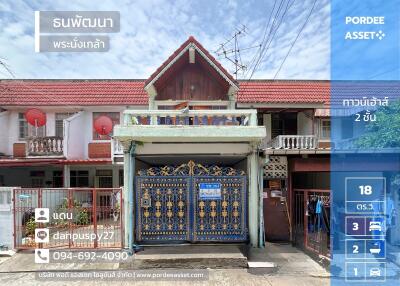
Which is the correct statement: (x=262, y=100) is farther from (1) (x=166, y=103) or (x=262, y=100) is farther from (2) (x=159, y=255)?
(2) (x=159, y=255)

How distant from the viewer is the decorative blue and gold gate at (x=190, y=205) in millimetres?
6844

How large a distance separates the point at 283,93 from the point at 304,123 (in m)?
1.73

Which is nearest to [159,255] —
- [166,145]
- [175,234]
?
[175,234]

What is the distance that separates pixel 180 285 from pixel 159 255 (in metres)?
1.08

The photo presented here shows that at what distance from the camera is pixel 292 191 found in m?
8.20

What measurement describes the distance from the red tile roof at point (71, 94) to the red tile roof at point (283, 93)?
4.93 m

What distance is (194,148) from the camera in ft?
23.2

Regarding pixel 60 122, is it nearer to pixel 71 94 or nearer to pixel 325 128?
pixel 71 94

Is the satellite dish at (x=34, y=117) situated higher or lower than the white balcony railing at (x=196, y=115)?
higher

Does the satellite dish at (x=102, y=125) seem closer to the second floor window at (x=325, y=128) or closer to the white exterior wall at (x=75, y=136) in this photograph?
the white exterior wall at (x=75, y=136)

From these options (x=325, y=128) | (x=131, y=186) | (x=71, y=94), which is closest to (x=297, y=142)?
(x=325, y=128)

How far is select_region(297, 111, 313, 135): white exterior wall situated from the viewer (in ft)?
37.9

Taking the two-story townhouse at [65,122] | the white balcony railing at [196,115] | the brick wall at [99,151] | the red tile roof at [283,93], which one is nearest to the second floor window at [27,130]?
the two-story townhouse at [65,122]

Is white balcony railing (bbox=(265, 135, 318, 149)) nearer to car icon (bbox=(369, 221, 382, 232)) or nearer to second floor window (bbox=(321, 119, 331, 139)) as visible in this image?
second floor window (bbox=(321, 119, 331, 139))
